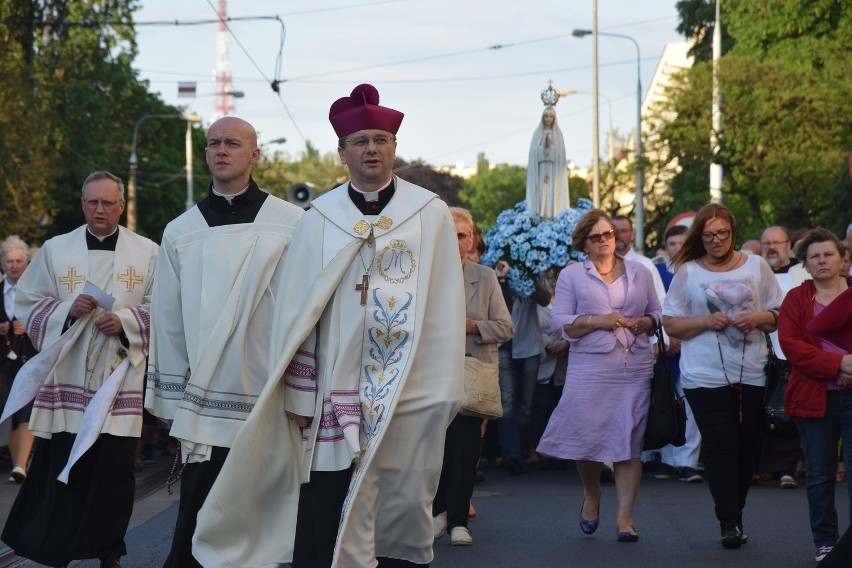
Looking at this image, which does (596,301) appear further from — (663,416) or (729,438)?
(729,438)

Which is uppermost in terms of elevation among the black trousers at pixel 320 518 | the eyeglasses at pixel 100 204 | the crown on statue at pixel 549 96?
Result: the crown on statue at pixel 549 96

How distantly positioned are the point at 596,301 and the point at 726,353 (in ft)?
3.03

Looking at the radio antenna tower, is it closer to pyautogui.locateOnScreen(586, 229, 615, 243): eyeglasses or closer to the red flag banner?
the red flag banner

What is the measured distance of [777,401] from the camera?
916cm

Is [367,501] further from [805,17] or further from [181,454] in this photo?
[805,17]

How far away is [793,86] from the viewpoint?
35312 millimetres

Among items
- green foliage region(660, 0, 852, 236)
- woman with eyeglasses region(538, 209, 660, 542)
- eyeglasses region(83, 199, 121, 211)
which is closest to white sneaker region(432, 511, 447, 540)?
woman with eyeglasses region(538, 209, 660, 542)

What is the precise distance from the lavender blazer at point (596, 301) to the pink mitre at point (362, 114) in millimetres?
3582

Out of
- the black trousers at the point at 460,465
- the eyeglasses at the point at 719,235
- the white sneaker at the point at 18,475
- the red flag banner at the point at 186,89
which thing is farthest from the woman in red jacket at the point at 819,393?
the red flag banner at the point at 186,89

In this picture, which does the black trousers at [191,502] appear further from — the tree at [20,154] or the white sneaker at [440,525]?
the tree at [20,154]

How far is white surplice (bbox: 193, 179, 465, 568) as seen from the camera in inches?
245

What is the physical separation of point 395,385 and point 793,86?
30.7m

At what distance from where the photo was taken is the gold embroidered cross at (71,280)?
345 inches

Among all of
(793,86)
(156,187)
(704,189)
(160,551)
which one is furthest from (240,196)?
(156,187)
